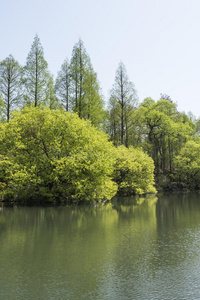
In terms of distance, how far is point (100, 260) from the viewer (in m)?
8.77

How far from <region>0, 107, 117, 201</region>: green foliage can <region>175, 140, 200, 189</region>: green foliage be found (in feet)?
74.9

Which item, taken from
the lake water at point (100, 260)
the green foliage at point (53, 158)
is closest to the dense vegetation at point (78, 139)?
the green foliage at point (53, 158)

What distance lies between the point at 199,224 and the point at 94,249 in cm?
690

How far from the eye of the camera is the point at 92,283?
22.7 ft

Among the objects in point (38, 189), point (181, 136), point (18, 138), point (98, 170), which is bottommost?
point (38, 189)

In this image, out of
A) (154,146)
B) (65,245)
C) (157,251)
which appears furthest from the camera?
(154,146)

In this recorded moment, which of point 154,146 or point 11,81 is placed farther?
point 154,146

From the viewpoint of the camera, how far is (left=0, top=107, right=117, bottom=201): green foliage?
23438 millimetres

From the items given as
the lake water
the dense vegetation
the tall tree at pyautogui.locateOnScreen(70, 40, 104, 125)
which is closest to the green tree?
the dense vegetation

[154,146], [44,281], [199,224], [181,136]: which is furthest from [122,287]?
[181,136]

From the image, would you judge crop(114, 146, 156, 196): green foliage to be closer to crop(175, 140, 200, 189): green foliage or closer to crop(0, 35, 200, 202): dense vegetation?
crop(0, 35, 200, 202): dense vegetation

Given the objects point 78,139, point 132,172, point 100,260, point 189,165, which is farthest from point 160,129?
point 100,260

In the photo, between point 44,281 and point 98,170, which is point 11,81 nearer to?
point 98,170

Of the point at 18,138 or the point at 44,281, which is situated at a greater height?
the point at 18,138
